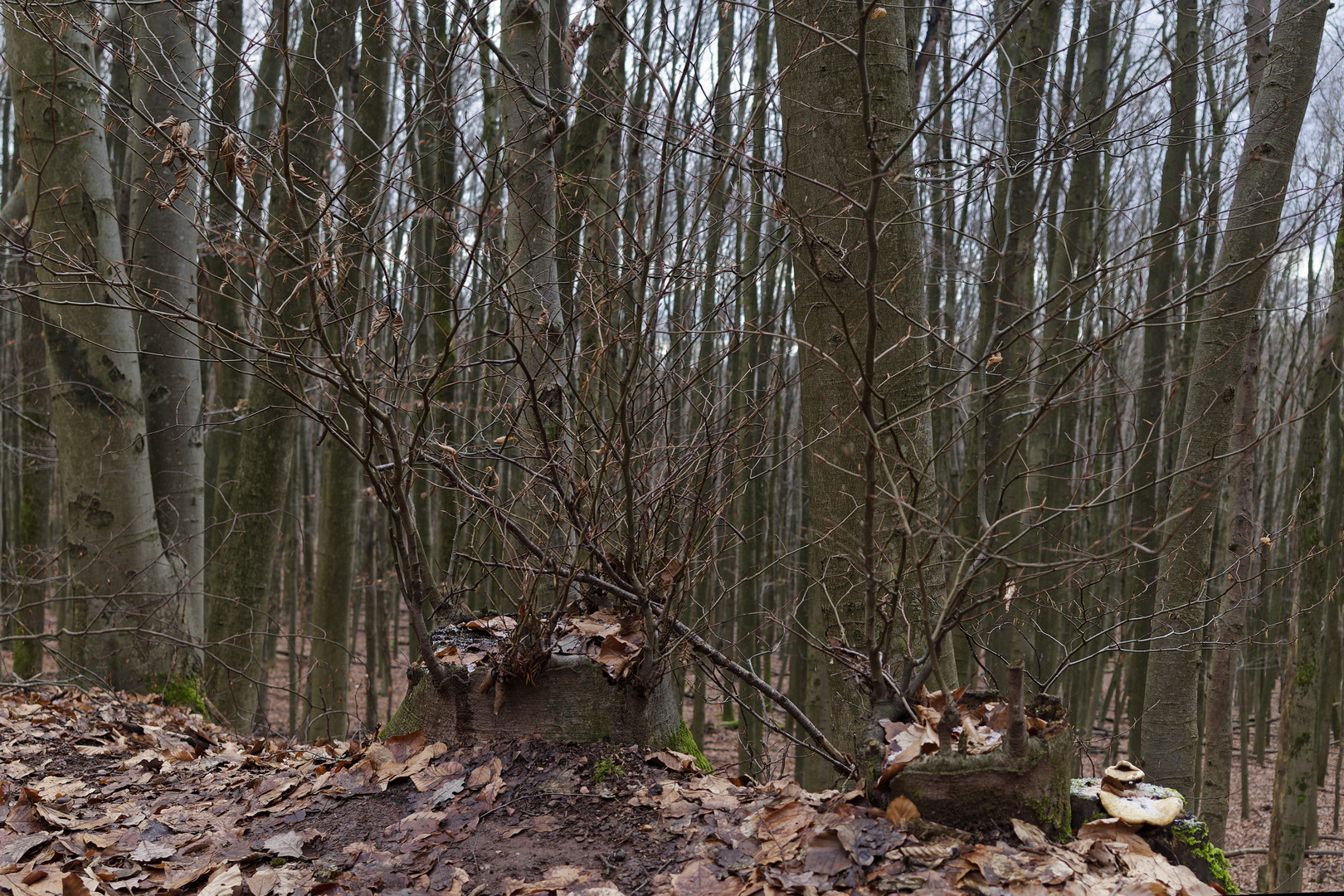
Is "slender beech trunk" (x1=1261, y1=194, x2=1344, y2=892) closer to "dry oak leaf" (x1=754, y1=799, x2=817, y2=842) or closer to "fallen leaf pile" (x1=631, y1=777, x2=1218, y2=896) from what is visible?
"fallen leaf pile" (x1=631, y1=777, x2=1218, y2=896)

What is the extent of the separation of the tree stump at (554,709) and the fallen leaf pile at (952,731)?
927 millimetres

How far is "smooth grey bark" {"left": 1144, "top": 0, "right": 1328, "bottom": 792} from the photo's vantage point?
462 centimetres

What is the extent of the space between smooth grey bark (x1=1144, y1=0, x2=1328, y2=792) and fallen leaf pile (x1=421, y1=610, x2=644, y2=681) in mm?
3113

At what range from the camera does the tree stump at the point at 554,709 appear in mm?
2918

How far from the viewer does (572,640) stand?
311 cm

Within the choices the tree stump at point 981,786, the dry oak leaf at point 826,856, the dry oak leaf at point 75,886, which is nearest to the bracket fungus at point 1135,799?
the tree stump at point 981,786

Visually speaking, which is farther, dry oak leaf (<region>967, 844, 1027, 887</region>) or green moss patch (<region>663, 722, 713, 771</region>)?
green moss patch (<region>663, 722, 713, 771</region>)

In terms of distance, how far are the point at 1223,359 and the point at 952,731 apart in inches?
141

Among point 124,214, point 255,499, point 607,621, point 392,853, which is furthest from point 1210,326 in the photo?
point 124,214

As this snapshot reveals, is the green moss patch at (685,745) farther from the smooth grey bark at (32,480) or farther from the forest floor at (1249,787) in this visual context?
the forest floor at (1249,787)

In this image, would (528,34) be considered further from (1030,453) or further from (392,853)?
(1030,453)

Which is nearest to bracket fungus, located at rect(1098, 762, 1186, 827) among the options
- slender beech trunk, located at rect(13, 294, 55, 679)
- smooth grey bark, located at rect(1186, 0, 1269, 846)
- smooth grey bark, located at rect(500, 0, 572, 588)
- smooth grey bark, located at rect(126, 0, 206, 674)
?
smooth grey bark, located at rect(500, 0, 572, 588)

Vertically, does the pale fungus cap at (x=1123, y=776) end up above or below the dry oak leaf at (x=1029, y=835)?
above

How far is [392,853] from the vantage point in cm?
247
